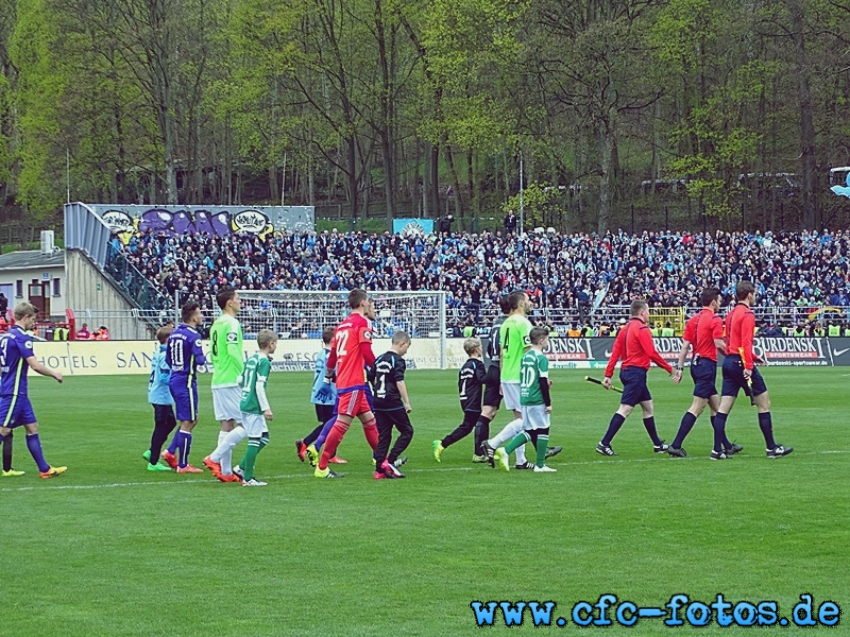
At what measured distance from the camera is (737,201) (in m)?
69.1

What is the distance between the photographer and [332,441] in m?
15.4

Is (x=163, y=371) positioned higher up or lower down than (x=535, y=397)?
higher up

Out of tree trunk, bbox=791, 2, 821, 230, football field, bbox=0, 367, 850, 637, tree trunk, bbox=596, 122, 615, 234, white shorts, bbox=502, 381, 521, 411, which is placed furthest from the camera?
tree trunk, bbox=791, 2, 821, 230

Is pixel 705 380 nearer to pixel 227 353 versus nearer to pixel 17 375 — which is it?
pixel 227 353

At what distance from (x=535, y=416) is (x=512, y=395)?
1155 mm

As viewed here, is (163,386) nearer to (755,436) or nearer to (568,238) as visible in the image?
(755,436)

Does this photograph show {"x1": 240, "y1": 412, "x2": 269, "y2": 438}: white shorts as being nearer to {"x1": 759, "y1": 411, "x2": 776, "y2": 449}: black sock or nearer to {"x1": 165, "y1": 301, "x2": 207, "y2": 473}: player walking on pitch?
{"x1": 165, "y1": 301, "x2": 207, "y2": 473}: player walking on pitch

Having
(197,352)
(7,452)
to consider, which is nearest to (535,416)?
(197,352)

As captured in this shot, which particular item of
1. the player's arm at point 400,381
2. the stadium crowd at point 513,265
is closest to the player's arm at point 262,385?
the player's arm at point 400,381

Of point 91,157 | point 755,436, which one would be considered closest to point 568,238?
point 91,157

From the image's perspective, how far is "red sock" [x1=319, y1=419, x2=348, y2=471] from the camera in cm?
1532

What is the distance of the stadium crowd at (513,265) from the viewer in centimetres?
5078

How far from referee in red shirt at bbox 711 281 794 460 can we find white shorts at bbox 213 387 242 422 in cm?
600

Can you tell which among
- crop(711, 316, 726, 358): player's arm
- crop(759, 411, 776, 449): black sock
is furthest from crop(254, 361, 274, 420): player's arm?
crop(759, 411, 776, 449): black sock
